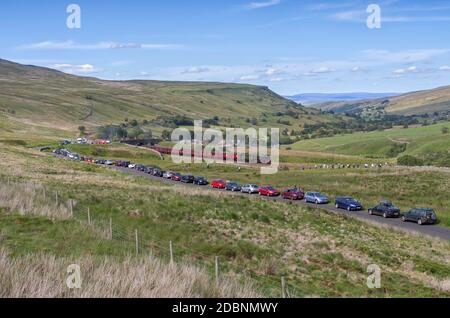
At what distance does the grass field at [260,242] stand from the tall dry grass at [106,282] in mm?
2410

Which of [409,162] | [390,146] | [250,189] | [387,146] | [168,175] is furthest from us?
[387,146]

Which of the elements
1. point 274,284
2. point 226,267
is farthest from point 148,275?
point 226,267

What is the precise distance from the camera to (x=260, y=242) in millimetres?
26688

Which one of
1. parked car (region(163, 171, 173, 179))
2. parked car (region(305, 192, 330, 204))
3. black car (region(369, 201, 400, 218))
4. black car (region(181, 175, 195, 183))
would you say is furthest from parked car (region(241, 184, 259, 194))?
parked car (region(163, 171, 173, 179))

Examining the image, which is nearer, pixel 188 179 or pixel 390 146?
pixel 188 179

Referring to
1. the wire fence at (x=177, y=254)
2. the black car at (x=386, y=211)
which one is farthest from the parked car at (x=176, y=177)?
the wire fence at (x=177, y=254)

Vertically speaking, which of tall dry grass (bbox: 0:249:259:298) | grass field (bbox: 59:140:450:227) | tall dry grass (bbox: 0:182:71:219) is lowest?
grass field (bbox: 59:140:450:227)

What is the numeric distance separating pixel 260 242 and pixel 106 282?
17.7 m

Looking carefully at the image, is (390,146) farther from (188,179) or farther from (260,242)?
(260,242)

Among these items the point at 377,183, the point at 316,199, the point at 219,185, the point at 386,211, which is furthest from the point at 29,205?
the point at 377,183

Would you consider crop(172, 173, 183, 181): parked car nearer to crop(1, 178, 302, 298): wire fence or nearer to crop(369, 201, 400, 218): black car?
crop(369, 201, 400, 218): black car

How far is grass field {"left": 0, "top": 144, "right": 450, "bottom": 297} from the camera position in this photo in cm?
1812

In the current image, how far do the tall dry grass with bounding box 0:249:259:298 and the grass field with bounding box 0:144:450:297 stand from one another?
94.9 inches
